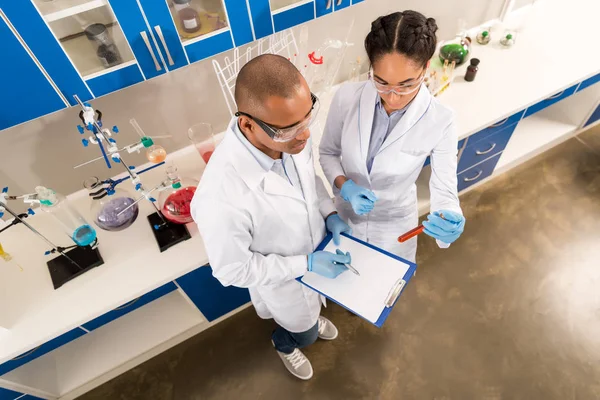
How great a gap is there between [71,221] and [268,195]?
110 cm

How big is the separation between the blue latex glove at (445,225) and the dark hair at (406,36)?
22.8 inches

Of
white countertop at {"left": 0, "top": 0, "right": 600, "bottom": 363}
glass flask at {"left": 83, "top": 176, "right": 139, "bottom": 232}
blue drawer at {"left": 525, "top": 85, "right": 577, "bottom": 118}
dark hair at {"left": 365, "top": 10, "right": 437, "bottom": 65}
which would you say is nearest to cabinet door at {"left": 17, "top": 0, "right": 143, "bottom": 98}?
glass flask at {"left": 83, "top": 176, "right": 139, "bottom": 232}

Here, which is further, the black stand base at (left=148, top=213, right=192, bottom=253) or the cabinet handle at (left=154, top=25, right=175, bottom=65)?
the black stand base at (left=148, top=213, right=192, bottom=253)

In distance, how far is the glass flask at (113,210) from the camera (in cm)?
176

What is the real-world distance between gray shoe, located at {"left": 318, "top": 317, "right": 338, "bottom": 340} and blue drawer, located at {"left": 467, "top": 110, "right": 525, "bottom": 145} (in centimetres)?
133

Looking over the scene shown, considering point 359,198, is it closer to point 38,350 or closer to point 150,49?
point 150,49

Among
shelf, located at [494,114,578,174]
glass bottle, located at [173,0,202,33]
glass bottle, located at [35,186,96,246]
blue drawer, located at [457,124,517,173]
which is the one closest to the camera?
glass bottle, located at [173,0,202,33]

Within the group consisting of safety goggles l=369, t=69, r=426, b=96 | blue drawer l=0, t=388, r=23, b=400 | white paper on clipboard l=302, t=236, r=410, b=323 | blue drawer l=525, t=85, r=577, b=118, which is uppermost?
safety goggles l=369, t=69, r=426, b=96

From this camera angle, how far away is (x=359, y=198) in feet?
4.84

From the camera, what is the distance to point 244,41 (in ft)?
4.76

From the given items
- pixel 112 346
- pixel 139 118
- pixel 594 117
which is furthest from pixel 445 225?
pixel 594 117

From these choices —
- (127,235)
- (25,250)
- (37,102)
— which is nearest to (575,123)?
(127,235)

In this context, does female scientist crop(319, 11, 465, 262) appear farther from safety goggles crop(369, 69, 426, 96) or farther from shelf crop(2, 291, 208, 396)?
shelf crop(2, 291, 208, 396)

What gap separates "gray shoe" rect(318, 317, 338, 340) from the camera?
224 cm
